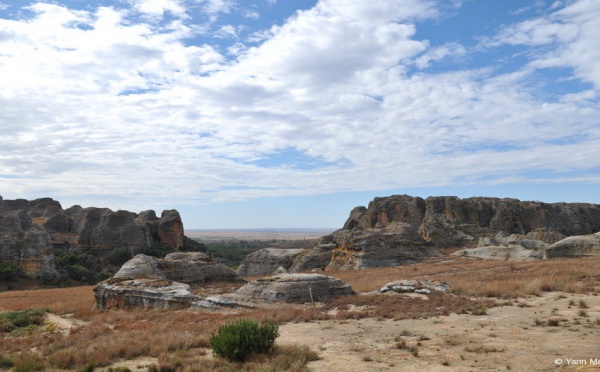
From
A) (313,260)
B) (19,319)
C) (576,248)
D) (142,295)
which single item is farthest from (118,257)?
(576,248)

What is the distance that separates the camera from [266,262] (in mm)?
53312

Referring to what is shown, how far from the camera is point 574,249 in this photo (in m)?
37.0

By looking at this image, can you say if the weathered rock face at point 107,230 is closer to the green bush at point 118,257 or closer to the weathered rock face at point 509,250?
the green bush at point 118,257

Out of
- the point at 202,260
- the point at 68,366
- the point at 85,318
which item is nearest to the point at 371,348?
the point at 68,366

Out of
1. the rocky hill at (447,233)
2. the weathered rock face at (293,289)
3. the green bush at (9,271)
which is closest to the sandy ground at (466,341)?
the weathered rock face at (293,289)

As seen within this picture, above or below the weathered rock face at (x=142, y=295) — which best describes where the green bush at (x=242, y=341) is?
above

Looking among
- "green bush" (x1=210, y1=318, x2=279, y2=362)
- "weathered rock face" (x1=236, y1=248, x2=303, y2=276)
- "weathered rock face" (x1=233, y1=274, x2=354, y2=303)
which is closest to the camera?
Answer: "green bush" (x1=210, y1=318, x2=279, y2=362)

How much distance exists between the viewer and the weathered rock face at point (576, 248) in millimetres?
36438

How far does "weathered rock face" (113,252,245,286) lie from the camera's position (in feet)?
81.9

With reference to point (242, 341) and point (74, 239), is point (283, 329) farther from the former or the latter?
point (74, 239)

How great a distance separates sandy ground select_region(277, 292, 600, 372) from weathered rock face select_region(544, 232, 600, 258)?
2674cm

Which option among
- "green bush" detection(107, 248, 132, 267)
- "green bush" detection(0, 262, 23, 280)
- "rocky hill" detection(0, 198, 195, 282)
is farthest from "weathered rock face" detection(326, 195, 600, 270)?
"green bush" detection(0, 262, 23, 280)

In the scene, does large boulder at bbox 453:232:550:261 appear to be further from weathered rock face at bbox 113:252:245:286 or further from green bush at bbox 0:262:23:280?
green bush at bbox 0:262:23:280

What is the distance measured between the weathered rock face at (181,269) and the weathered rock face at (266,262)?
21.8 m
